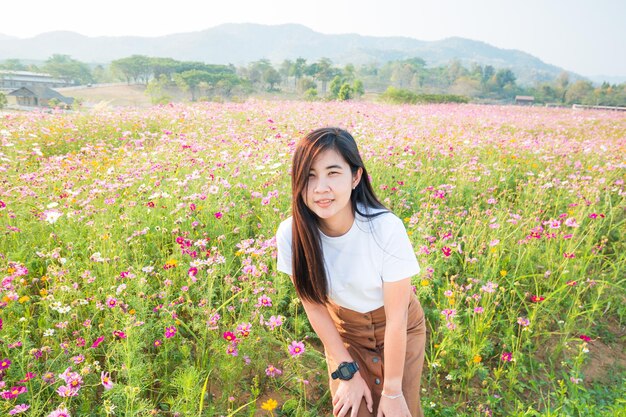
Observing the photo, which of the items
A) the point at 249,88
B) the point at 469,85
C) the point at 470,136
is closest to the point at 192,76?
the point at 249,88

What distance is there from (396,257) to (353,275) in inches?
8.3

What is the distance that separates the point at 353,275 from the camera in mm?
1556

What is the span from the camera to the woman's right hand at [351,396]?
151 cm

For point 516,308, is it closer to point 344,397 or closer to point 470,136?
point 344,397

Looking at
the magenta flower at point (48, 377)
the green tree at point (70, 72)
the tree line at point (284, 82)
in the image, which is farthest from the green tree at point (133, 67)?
the magenta flower at point (48, 377)

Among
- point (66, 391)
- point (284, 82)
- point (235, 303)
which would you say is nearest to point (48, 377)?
point (66, 391)

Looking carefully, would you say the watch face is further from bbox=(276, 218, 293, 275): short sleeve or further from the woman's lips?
the woman's lips

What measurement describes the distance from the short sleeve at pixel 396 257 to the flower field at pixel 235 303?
21.8 inches

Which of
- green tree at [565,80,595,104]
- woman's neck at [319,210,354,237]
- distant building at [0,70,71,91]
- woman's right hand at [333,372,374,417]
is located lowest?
woman's right hand at [333,372,374,417]

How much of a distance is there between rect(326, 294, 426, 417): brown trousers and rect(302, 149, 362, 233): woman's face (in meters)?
0.49

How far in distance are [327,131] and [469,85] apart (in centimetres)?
9670

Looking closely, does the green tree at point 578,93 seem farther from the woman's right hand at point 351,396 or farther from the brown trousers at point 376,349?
the woman's right hand at point 351,396

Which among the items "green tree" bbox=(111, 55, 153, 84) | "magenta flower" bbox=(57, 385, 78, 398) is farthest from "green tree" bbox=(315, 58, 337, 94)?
"magenta flower" bbox=(57, 385, 78, 398)

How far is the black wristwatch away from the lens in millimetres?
1541
